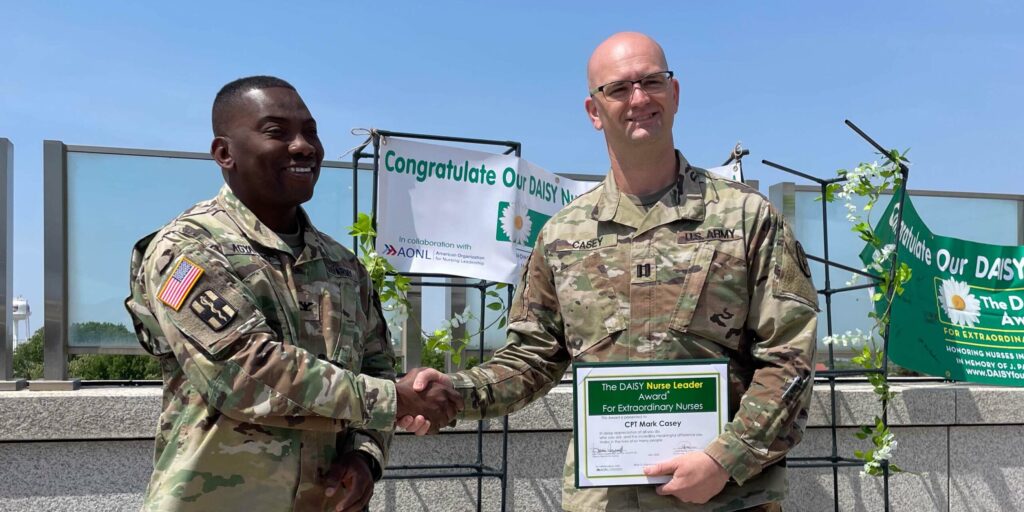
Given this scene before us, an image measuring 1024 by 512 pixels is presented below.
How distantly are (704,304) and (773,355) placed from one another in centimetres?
24

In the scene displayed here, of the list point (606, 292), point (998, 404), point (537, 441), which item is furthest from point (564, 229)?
point (998, 404)

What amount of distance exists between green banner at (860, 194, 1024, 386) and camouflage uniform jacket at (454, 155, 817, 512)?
319 cm

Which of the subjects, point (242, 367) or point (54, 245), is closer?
point (242, 367)

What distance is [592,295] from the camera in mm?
2736

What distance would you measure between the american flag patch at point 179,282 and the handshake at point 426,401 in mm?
651

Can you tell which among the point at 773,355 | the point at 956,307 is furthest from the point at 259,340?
the point at 956,307

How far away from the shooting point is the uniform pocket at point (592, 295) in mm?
2689

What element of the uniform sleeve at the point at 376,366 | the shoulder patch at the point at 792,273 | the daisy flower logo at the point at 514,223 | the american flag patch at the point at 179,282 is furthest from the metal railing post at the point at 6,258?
the shoulder patch at the point at 792,273

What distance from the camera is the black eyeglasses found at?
8.87 feet

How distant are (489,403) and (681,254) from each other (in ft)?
2.72

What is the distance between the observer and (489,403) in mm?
2965

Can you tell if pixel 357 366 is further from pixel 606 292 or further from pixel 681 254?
pixel 681 254

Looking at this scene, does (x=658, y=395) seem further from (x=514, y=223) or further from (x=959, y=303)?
(x=959, y=303)
